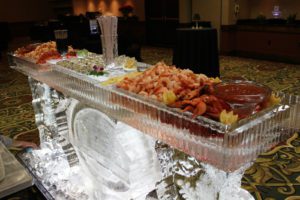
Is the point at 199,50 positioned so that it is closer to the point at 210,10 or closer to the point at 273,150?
the point at 273,150

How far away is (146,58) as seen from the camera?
734cm

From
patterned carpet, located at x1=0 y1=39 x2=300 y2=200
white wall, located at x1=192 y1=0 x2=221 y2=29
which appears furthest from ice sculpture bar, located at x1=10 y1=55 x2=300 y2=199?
white wall, located at x1=192 y1=0 x2=221 y2=29

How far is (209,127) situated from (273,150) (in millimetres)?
1938

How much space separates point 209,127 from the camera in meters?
0.92

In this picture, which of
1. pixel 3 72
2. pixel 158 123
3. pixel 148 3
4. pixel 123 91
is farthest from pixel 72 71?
pixel 148 3

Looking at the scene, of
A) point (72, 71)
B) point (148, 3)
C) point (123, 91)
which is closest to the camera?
point (123, 91)

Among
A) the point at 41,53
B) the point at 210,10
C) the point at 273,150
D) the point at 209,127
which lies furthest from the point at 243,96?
the point at 210,10

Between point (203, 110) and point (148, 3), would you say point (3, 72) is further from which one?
point (203, 110)

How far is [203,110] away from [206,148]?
4.9 inches

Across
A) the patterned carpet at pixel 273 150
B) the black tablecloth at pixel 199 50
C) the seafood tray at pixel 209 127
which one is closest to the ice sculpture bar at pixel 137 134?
the seafood tray at pixel 209 127

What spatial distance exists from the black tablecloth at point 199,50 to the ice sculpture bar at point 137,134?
2.06 m

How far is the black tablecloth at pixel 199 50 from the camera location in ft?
12.7

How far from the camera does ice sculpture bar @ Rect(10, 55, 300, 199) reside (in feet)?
3.05

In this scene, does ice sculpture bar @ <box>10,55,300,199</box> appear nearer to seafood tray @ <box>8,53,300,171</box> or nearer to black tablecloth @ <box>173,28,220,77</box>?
seafood tray @ <box>8,53,300,171</box>
